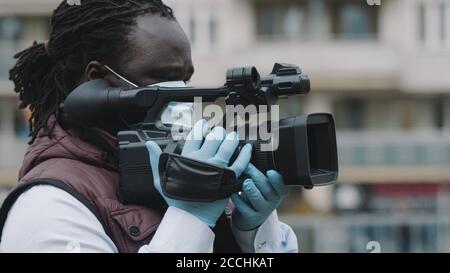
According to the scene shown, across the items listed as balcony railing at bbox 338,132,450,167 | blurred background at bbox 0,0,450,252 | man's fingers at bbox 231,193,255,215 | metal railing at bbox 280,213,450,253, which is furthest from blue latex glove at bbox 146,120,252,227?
balcony railing at bbox 338,132,450,167

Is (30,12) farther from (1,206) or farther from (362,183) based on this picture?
(1,206)

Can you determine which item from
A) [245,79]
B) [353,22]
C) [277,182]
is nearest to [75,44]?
[245,79]

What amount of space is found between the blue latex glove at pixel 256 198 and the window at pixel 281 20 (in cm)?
1526

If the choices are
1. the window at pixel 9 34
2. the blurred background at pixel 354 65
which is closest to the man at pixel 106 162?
the blurred background at pixel 354 65

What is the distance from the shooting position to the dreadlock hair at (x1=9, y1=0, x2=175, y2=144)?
6.06ft

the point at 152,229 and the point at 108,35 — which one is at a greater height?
the point at 108,35

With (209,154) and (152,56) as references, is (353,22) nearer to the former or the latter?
(152,56)

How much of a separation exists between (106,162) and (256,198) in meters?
0.27

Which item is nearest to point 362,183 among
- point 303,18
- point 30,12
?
point 303,18

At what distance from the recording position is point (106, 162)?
70.2 inches

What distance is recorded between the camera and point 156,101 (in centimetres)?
175

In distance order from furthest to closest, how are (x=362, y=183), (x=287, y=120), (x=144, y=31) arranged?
(x=362, y=183)
(x=144, y=31)
(x=287, y=120)

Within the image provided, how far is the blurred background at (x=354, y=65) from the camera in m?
16.6
